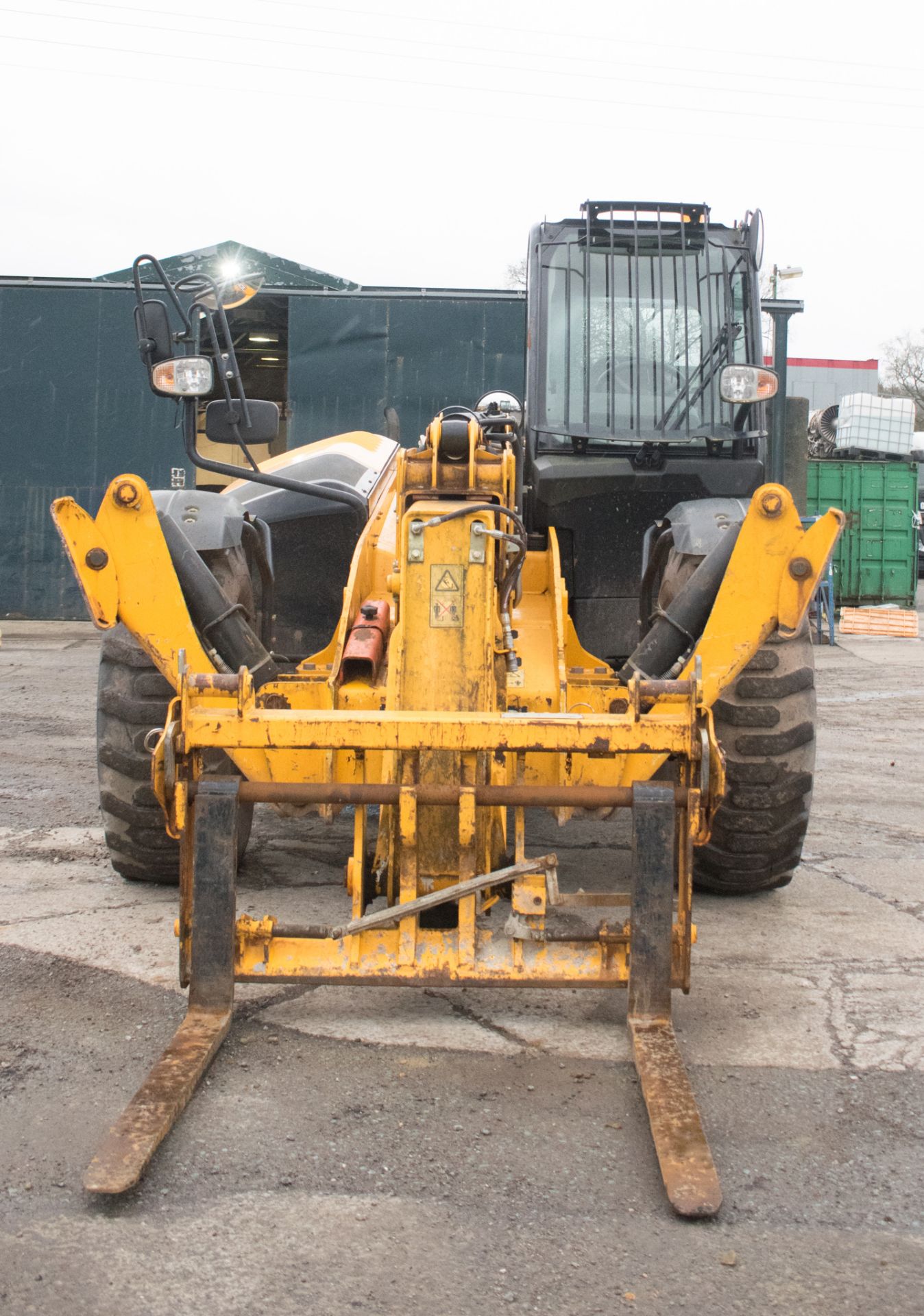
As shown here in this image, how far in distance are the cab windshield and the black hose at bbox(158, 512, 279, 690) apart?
1732 mm

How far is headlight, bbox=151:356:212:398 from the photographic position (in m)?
4.20

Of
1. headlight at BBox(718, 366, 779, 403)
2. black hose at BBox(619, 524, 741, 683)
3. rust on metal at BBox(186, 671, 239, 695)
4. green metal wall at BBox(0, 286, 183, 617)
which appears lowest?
rust on metal at BBox(186, 671, 239, 695)

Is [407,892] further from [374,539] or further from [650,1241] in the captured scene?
[374,539]

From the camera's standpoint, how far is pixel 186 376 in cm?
422

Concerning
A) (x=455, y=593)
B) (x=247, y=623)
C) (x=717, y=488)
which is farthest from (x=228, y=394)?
(x=717, y=488)

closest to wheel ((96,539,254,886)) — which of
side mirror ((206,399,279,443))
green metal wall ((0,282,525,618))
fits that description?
side mirror ((206,399,279,443))

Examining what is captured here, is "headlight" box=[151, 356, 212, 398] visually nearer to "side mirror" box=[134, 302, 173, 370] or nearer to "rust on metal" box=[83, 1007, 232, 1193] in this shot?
"side mirror" box=[134, 302, 173, 370]

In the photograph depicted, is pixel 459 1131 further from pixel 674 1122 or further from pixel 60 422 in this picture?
pixel 60 422

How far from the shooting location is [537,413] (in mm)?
5551

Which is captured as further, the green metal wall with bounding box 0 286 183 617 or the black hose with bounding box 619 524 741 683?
the green metal wall with bounding box 0 286 183 617

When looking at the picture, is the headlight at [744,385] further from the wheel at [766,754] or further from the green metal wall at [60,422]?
the green metal wall at [60,422]

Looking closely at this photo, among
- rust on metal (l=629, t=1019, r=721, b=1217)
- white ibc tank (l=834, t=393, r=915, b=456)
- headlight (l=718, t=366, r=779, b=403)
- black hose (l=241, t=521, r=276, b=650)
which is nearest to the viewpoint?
rust on metal (l=629, t=1019, r=721, b=1217)

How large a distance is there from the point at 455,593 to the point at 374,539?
1.30 m

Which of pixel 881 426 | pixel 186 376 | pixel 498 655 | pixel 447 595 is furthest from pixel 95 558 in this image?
pixel 881 426
